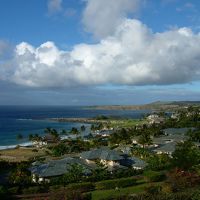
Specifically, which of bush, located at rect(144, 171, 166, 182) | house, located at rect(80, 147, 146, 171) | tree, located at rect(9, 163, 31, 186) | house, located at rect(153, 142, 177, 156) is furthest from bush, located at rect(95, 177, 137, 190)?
house, located at rect(153, 142, 177, 156)

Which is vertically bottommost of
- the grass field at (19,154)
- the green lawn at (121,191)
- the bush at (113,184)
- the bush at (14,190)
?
the grass field at (19,154)

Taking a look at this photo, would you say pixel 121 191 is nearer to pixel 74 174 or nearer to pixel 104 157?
pixel 74 174

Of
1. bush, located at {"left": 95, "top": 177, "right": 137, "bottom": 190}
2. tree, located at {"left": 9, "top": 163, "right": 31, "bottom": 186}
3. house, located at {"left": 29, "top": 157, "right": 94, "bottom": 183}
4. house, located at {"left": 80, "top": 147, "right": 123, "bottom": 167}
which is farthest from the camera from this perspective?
house, located at {"left": 80, "top": 147, "right": 123, "bottom": 167}

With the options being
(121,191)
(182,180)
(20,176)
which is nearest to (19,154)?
(20,176)

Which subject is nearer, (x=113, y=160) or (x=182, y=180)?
(x=182, y=180)

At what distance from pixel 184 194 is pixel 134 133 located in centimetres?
9064

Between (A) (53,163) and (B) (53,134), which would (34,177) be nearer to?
(A) (53,163)

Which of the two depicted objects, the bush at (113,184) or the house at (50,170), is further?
the house at (50,170)

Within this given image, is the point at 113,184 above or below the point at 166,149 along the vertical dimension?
below

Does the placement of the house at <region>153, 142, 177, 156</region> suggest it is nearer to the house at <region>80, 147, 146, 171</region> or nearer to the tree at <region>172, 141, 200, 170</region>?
the house at <region>80, 147, 146, 171</region>

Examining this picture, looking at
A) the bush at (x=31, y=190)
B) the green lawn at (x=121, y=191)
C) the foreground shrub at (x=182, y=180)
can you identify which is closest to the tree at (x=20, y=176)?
the bush at (x=31, y=190)

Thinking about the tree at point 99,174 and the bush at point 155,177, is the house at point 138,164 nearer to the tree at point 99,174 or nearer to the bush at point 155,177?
the tree at point 99,174

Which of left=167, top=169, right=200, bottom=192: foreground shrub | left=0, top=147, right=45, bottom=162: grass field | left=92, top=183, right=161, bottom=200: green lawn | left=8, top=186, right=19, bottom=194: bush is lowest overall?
left=0, top=147, right=45, bottom=162: grass field

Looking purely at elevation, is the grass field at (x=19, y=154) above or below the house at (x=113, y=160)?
below
